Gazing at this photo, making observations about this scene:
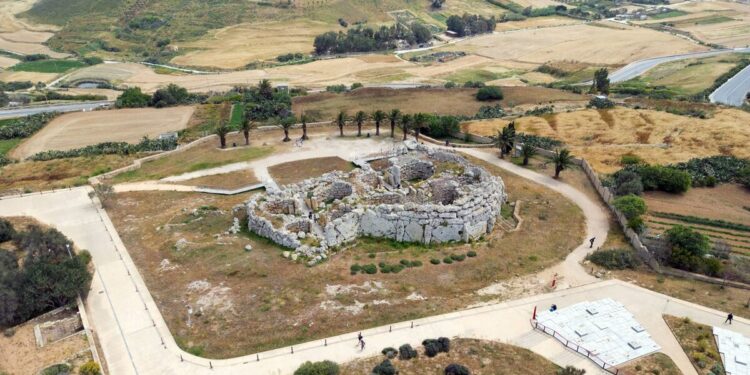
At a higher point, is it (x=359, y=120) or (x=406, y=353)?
(x=359, y=120)

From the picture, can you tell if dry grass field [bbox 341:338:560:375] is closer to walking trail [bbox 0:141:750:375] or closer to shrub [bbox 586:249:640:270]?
walking trail [bbox 0:141:750:375]

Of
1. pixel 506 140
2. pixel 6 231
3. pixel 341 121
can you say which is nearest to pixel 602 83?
pixel 506 140

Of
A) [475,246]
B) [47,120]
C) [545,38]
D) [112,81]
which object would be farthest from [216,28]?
[475,246]

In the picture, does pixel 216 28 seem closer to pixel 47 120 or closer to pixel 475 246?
pixel 47 120

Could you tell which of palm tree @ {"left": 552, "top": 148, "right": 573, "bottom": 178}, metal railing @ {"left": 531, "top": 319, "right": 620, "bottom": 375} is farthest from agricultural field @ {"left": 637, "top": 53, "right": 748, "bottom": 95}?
metal railing @ {"left": 531, "top": 319, "right": 620, "bottom": 375}

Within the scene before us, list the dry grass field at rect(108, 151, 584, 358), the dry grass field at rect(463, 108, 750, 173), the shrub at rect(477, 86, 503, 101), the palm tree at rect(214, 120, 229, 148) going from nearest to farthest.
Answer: the dry grass field at rect(108, 151, 584, 358), the dry grass field at rect(463, 108, 750, 173), the palm tree at rect(214, 120, 229, 148), the shrub at rect(477, 86, 503, 101)

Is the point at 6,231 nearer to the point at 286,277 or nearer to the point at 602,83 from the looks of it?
the point at 286,277
